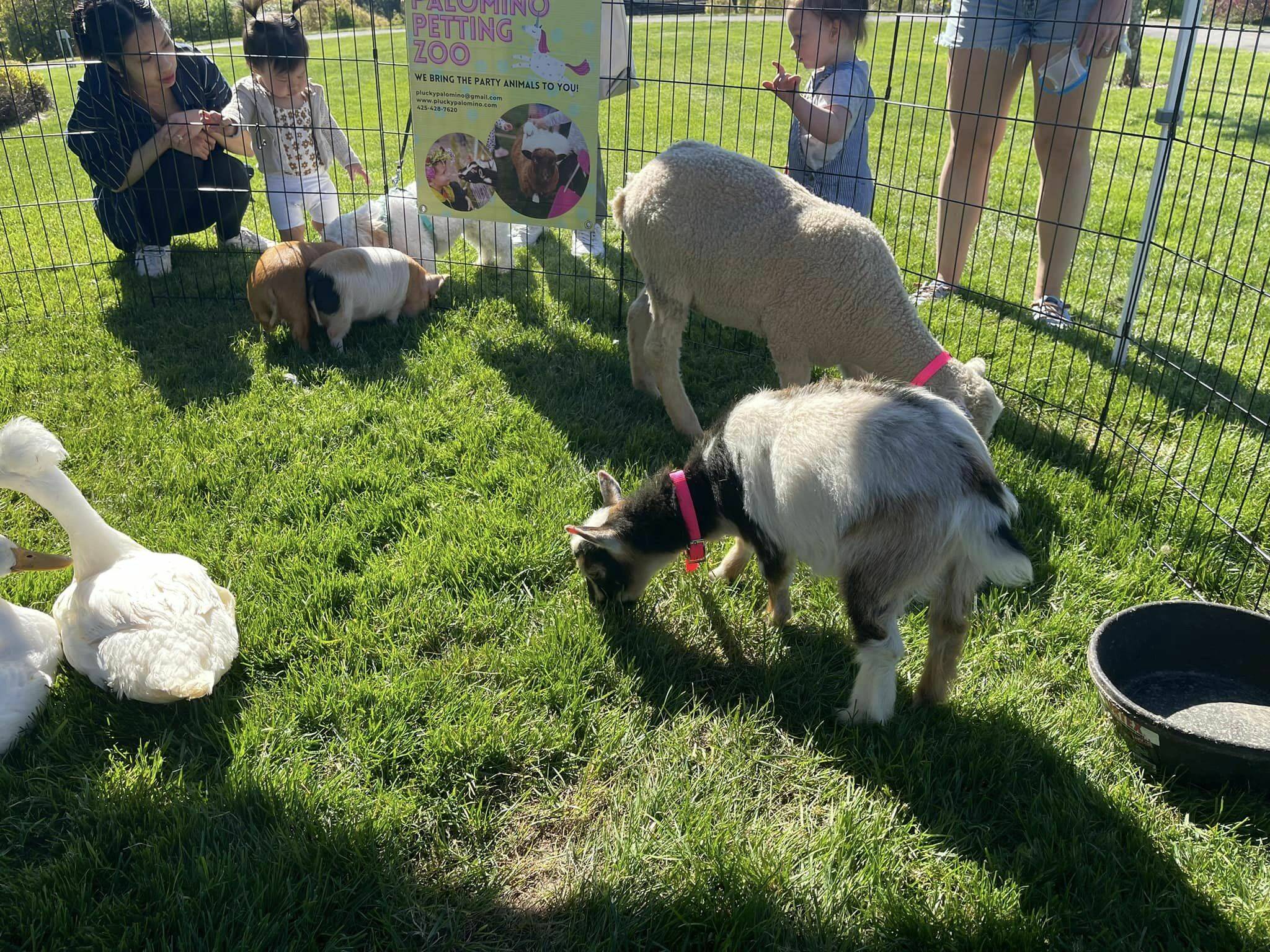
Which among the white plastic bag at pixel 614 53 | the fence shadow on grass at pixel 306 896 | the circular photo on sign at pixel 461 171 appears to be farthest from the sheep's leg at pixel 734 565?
the white plastic bag at pixel 614 53

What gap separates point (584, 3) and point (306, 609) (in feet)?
13.5

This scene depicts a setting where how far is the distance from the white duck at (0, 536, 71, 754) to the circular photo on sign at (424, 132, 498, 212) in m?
3.70

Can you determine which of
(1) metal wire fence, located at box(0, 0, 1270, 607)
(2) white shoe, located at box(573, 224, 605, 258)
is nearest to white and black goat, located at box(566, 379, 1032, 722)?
(1) metal wire fence, located at box(0, 0, 1270, 607)

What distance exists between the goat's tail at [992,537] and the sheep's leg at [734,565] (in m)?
1.13

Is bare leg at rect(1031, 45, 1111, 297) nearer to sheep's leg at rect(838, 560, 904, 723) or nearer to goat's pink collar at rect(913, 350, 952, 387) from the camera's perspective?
goat's pink collar at rect(913, 350, 952, 387)

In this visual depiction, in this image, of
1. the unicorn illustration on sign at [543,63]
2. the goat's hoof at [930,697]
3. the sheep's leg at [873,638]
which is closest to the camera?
the sheep's leg at [873,638]

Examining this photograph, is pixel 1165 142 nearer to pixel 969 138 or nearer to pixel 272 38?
pixel 969 138

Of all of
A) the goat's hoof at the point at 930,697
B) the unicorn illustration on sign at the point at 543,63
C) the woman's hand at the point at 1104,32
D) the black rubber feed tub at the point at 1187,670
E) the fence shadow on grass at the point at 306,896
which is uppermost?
the woman's hand at the point at 1104,32

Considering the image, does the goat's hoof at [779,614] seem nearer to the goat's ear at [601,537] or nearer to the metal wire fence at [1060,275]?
the goat's ear at [601,537]

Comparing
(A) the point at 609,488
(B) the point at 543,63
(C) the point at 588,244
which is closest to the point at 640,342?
(A) the point at 609,488

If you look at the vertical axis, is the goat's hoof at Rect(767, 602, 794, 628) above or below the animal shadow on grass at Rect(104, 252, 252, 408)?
below

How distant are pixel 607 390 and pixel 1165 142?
3265 mm

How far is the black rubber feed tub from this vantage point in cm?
296

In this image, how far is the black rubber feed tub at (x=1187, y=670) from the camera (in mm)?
2957
